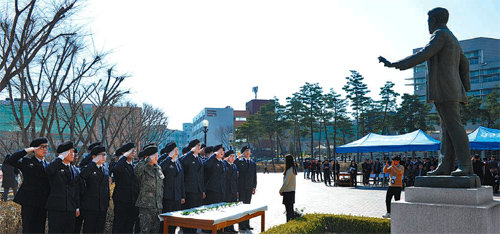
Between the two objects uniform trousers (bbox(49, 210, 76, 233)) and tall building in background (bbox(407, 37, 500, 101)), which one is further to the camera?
tall building in background (bbox(407, 37, 500, 101))

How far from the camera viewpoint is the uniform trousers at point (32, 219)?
576 centimetres

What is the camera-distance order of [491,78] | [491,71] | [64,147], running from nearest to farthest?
[64,147], [491,78], [491,71]

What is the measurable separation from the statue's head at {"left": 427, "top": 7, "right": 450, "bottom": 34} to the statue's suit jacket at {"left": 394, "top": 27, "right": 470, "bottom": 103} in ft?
0.47

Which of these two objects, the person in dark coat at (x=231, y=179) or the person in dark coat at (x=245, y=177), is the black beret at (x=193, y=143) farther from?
the person in dark coat at (x=245, y=177)

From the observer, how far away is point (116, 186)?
269 inches

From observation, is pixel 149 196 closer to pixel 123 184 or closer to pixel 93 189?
pixel 123 184

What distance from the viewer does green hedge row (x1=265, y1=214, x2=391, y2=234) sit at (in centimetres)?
766

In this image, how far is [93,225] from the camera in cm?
635

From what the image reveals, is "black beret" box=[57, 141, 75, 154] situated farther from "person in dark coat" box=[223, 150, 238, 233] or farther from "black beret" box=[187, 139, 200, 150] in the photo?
"person in dark coat" box=[223, 150, 238, 233]

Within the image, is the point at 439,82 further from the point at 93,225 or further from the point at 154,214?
the point at 93,225

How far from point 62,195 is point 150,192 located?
148 centimetres

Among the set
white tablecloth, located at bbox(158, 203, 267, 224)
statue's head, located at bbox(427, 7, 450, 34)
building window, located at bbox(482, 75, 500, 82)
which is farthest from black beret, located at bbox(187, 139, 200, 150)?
building window, located at bbox(482, 75, 500, 82)

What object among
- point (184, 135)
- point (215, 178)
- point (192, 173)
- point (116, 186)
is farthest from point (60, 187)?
point (184, 135)

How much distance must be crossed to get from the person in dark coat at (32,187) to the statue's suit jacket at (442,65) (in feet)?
18.2
